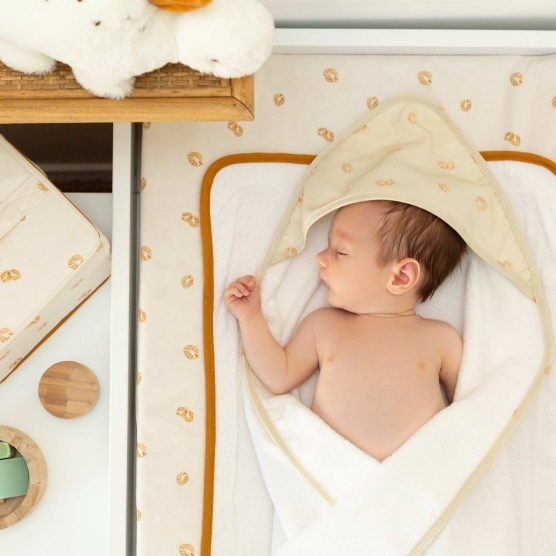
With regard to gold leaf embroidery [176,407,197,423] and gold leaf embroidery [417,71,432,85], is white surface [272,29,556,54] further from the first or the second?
gold leaf embroidery [176,407,197,423]

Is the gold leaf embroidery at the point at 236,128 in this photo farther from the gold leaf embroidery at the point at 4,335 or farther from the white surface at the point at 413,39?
the gold leaf embroidery at the point at 4,335

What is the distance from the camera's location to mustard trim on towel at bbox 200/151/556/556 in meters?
1.05

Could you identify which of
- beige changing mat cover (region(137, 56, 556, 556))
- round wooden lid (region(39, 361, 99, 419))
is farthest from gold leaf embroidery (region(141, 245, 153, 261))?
round wooden lid (region(39, 361, 99, 419))

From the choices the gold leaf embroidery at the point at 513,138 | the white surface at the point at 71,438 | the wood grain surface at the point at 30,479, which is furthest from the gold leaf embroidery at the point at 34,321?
the gold leaf embroidery at the point at 513,138

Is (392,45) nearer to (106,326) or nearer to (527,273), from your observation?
(527,273)

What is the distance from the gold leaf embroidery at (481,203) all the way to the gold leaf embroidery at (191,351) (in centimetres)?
58

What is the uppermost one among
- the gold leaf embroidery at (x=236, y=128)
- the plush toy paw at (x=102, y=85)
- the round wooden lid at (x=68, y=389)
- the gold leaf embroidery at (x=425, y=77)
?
the gold leaf embroidery at (x=425, y=77)

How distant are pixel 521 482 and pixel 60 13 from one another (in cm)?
105

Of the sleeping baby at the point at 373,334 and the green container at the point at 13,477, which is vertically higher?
the sleeping baby at the point at 373,334

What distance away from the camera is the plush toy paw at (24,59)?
768mm

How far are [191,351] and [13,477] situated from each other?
406 millimetres

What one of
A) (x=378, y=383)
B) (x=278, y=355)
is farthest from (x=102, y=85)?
(x=378, y=383)

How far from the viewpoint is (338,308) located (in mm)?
1193

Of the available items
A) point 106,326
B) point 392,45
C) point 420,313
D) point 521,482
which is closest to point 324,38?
point 392,45
